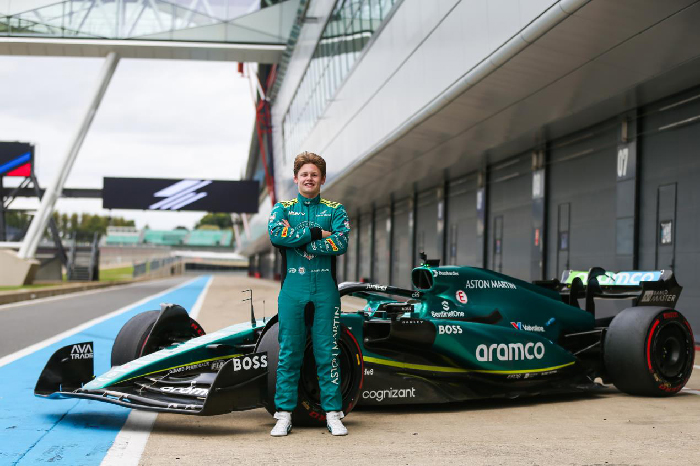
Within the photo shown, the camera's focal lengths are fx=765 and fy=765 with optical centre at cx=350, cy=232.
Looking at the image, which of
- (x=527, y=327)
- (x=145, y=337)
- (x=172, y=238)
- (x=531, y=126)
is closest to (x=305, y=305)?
(x=145, y=337)

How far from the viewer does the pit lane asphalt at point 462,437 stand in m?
3.98

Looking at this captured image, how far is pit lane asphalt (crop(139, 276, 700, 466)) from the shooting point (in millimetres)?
3979

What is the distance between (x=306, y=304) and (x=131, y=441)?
1.28 metres

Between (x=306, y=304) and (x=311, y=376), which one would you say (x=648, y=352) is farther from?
(x=306, y=304)

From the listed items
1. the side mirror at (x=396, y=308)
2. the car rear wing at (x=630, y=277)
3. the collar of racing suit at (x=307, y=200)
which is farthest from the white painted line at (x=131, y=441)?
the car rear wing at (x=630, y=277)

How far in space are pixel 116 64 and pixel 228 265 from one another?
450 feet

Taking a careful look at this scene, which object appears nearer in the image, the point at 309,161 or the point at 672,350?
the point at 309,161

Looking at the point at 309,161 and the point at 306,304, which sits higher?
the point at 309,161

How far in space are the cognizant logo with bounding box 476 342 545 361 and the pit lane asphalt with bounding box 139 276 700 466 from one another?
37 cm

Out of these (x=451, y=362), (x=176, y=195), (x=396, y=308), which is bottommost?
(x=451, y=362)

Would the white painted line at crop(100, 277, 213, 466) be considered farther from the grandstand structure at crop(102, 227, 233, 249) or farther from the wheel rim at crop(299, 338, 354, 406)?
the grandstand structure at crop(102, 227, 233, 249)

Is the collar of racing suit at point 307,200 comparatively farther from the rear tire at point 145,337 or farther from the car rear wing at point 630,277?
the car rear wing at point 630,277

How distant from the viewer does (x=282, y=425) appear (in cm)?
457

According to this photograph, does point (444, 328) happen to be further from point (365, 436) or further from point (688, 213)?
point (688, 213)
